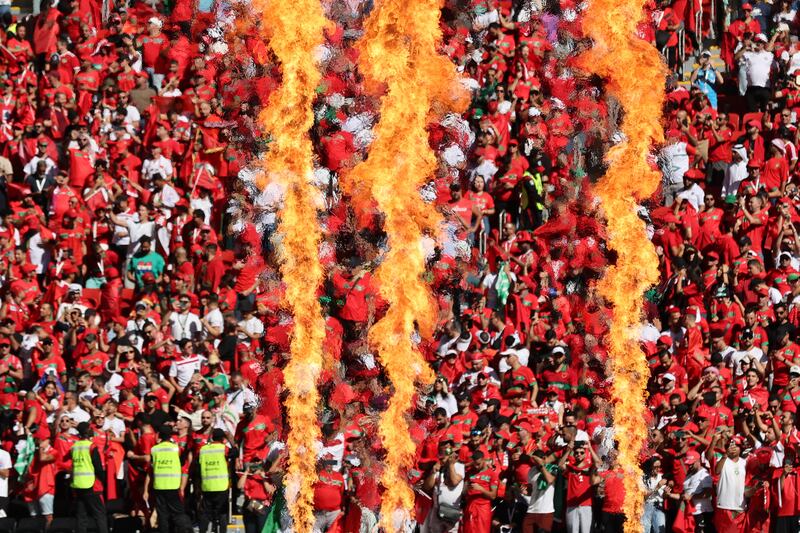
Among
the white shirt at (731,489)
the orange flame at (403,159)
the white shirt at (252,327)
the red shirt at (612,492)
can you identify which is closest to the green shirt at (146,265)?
the white shirt at (252,327)

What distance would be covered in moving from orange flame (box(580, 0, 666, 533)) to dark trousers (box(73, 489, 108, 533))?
4853 millimetres

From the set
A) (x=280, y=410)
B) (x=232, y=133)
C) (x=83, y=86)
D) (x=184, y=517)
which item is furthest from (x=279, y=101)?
(x=184, y=517)

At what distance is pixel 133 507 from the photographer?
17.8 m

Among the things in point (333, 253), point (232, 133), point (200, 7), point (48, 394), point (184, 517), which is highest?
point (200, 7)

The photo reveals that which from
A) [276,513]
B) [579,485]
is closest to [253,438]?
[276,513]

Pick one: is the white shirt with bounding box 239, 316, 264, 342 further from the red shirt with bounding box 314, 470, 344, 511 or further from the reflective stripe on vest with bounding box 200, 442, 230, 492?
the red shirt with bounding box 314, 470, 344, 511

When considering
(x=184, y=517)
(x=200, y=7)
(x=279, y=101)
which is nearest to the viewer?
(x=184, y=517)

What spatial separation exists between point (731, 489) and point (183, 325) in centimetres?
525

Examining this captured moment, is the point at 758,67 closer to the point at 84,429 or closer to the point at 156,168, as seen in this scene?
the point at 156,168

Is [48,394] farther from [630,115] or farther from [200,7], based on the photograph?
[630,115]

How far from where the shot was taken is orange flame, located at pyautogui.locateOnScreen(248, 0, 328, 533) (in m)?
18.8

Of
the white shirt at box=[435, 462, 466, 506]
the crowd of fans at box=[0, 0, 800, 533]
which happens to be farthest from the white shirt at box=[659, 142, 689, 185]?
the white shirt at box=[435, 462, 466, 506]

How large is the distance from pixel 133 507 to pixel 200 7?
6196mm

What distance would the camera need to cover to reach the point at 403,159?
65.0 feet
